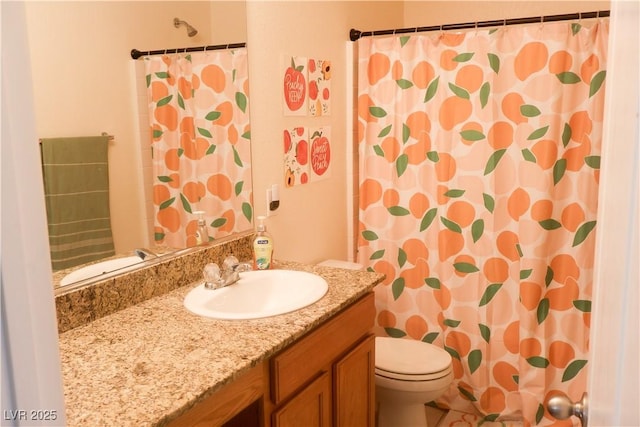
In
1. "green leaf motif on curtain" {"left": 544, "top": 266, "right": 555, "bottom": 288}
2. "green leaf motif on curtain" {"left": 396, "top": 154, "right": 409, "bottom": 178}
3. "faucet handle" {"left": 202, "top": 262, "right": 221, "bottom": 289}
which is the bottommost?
"green leaf motif on curtain" {"left": 544, "top": 266, "right": 555, "bottom": 288}

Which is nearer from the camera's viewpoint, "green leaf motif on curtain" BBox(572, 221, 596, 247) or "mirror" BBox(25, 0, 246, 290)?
"mirror" BBox(25, 0, 246, 290)

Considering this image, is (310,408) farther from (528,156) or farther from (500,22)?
(500,22)

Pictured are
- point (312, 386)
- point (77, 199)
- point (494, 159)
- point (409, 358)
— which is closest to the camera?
point (77, 199)

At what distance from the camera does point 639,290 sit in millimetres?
465

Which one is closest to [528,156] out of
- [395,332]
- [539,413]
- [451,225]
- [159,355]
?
[451,225]

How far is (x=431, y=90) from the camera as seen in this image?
8.33 feet

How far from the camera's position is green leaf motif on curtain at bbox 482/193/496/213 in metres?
2.48

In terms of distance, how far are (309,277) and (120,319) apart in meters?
0.65

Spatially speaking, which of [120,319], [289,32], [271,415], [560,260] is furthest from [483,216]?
[120,319]

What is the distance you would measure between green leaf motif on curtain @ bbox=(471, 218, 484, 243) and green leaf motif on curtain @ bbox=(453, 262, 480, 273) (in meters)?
0.12

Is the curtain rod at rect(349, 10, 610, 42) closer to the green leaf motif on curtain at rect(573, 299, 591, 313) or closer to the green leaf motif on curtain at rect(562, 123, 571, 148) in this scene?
the green leaf motif on curtain at rect(562, 123, 571, 148)

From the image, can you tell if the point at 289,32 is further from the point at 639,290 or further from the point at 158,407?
the point at 639,290

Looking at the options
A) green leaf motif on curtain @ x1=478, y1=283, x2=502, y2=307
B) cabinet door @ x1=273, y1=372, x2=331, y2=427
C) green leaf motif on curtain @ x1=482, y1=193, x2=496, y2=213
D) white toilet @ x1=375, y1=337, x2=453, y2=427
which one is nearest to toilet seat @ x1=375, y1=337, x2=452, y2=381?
white toilet @ x1=375, y1=337, x2=453, y2=427

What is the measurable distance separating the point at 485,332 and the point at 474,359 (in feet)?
0.52
